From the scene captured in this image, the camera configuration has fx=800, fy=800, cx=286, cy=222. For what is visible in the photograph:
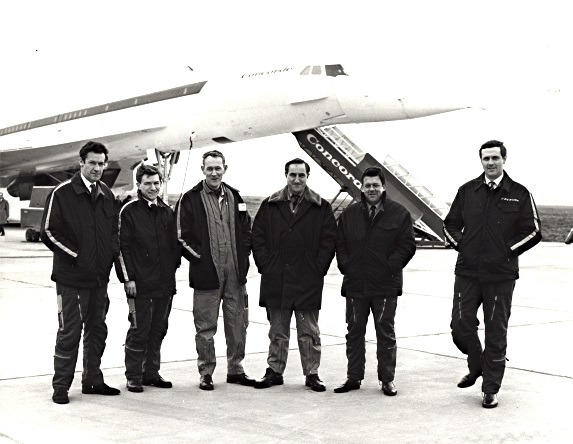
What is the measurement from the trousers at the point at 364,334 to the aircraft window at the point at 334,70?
11.1 meters

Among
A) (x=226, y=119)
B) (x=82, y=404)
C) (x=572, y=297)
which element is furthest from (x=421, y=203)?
(x=82, y=404)

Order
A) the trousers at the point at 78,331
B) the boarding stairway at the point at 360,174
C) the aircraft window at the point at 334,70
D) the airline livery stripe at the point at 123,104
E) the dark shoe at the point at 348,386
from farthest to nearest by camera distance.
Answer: the boarding stairway at the point at 360,174 → the airline livery stripe at the point at 123,104 → the aircraft window at the point at 334,70 → the dark shoe at the point at 348,386 → the trousers at the point at 78,331

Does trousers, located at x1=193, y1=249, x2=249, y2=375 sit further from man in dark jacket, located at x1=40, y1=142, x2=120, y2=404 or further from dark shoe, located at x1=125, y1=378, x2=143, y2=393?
man in dark jacket, located at x1=40, y1=142, x2=120, y2=404

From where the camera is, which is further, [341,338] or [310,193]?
[341,338]

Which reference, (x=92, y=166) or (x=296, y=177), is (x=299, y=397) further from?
(x=92, y=166)

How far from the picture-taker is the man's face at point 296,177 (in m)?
6.03

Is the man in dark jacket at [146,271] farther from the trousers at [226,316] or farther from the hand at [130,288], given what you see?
the trousers at [226,316]

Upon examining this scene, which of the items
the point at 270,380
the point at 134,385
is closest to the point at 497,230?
the point at 270,380

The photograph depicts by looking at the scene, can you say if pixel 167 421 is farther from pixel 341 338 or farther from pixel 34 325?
pixel 34 325

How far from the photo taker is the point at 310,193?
6.15m

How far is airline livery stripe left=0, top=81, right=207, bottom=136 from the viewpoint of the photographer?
1878 cm

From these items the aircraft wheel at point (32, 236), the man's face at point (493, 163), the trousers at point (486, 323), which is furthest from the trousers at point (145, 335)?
the aircraft wheel at point (32, 236)

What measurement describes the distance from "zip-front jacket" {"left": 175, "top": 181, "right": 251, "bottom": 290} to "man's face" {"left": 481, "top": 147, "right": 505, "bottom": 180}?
182 centimetres

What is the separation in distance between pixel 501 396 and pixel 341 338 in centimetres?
256
